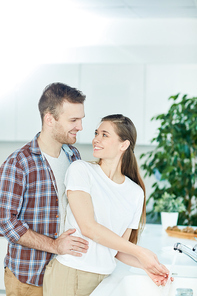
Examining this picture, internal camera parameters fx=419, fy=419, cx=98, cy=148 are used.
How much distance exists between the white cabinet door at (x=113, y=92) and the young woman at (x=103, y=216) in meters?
2.51

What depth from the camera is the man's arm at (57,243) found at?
1294 millimetres

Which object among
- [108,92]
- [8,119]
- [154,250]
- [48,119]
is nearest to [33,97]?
[8,119]

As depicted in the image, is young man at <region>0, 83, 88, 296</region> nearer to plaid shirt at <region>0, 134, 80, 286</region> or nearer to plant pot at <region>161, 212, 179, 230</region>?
plaid shirt at <region>0, 134, 80, 286</region>

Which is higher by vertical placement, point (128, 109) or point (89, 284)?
point (128, 109)

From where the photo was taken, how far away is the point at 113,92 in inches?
156

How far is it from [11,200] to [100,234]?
1.09ft

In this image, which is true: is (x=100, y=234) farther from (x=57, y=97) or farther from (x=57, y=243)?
(x=57, y=97)

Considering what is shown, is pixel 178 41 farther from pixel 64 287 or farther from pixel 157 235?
pixel 64 287

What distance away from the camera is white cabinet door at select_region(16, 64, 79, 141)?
4.02 m

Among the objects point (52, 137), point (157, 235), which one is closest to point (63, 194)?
point (52, 137)

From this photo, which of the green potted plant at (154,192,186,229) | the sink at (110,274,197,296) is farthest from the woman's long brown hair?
the green potted plant at (154,192,186,229)

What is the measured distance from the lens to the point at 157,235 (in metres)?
2.36

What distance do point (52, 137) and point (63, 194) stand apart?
0.71 feet

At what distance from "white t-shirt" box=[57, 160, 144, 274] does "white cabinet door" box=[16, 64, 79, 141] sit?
108 inches
